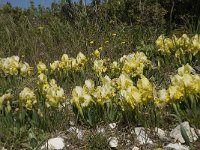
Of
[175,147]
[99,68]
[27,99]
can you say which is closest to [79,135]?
[27,99]

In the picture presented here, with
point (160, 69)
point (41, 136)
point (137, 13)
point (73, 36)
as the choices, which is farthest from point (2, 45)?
point (41, 136)

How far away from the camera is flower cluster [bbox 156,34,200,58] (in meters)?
5.05

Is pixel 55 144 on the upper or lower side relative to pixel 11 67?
lower

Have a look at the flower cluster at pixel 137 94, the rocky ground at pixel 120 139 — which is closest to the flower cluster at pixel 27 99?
the rocky ground at pixel 120 139

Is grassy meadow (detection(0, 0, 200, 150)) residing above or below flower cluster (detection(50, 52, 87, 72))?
below

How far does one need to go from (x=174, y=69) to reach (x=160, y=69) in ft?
0.63

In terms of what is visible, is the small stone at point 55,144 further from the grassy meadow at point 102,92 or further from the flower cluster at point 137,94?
the flower cluster at point 137,94

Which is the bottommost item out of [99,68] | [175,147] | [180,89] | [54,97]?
[175,147]

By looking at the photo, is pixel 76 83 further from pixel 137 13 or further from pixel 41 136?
pixel 137 13

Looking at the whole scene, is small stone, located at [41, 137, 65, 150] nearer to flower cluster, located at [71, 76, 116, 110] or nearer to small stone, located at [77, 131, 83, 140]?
small stone, located at [77, 131, 83, 140]

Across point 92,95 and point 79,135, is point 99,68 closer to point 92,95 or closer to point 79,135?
point 92,95

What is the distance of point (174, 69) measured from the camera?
5.18 metres

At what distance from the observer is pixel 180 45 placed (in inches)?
207

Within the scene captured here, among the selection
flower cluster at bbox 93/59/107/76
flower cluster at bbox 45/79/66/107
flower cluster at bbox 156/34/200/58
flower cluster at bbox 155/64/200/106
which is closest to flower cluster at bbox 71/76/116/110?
flower cluster at bbox 45/79/66/107
